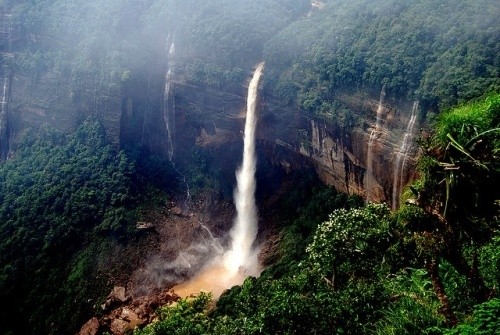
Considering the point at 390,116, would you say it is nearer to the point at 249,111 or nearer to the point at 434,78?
the point at 434,78

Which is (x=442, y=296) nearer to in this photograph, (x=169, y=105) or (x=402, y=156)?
(x=402, y=156)

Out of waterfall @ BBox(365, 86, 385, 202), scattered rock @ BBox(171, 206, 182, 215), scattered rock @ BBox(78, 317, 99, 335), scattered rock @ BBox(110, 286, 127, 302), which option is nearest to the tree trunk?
waterfall @ BBox(365, 86, 385, 202)

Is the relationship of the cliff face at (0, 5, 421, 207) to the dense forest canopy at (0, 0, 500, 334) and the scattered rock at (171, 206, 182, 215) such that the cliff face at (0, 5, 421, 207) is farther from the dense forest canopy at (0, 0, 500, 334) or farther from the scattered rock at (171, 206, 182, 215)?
the scattered rock at (171, 206, 182, 215)

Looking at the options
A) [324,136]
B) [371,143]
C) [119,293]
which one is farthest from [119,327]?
[371,143]

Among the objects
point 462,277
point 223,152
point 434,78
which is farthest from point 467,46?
point 223,152

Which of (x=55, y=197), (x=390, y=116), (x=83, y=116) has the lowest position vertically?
(x=55, y=197)

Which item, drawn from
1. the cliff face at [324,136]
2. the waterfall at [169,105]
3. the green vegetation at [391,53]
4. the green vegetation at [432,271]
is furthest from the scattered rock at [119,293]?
the green vegetation at [432,271]
